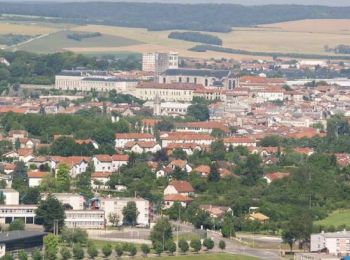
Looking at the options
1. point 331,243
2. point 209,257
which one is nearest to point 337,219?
point 331,243

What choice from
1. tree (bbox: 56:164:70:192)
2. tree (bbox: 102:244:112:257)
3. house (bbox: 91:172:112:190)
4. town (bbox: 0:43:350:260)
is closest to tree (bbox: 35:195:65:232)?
town (bbox: 0:43:350:260)

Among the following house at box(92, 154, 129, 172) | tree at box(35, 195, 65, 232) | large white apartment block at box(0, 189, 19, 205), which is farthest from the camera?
house at box(92, 154, 129, 172)

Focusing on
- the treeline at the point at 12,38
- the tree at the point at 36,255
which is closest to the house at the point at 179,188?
the tree at the point at 36,255

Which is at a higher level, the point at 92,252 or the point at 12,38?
the point at 92,252

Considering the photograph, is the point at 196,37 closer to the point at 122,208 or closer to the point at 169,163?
the point at 169,163

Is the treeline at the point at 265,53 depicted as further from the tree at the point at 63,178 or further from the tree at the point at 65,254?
the tree at the point at 65,254

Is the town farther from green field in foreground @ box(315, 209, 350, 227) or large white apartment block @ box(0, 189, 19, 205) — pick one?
green field in foreground @ box(315, 209, 350, 227)
